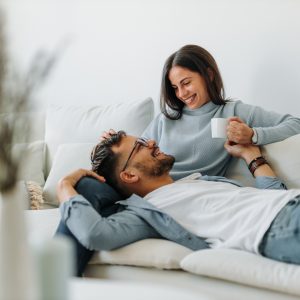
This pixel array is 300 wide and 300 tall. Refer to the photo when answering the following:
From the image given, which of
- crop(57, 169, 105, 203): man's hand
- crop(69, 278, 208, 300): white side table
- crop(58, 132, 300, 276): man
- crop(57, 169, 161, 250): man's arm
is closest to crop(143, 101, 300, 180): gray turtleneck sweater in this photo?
crop(58, 132, 300, 276): man

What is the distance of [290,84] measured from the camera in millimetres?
2484

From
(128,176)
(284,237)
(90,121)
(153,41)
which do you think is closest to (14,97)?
(284,237)

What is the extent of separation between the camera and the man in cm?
149

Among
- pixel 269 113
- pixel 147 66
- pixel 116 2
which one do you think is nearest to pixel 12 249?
pixel 269 113

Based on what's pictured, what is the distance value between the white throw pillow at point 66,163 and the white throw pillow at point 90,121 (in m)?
0.14

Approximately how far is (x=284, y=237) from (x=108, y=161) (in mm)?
722

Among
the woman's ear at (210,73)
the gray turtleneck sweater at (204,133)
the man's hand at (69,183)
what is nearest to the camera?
the man's hand at (69,183)

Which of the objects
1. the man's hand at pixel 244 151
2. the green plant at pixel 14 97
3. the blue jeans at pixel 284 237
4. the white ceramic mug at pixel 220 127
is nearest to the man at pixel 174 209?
the blue jeans at pixel 284 237

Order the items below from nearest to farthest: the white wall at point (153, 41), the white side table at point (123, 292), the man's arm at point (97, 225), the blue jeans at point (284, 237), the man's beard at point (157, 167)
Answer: the white side table at point (123, 292) → the blue jeans at point (284, 237) → the man's arm at point (97, 225) → the man's beard at point (157, 167) → the white wall at point (153, 41)

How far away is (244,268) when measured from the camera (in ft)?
4.42

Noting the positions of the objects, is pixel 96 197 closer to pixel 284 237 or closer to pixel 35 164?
pixel 284 237

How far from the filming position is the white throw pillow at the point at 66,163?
2.51 metres

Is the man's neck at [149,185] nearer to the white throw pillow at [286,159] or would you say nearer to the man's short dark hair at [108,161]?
the man's short dark hair at [108,161]

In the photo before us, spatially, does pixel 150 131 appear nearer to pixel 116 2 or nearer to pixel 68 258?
pixel 116 2
